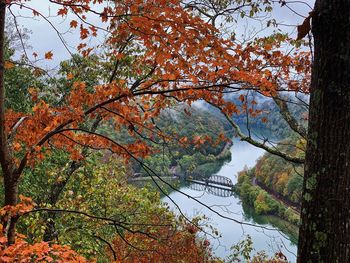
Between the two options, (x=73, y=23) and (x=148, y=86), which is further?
(x=73, y=23)

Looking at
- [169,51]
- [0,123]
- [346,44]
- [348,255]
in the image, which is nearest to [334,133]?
[346,44]

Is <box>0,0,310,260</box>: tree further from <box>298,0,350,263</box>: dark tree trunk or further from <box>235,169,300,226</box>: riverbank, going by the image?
<box>235,169,300,226</box>: riverbank

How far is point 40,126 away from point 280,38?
3545mm

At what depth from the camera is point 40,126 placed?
4.40 meters

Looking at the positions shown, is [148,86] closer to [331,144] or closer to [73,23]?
[73,23]

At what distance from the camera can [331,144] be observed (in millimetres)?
1982

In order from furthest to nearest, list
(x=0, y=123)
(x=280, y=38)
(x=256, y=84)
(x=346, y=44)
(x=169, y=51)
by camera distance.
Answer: (x=280, y=38) → (x=169, y=51) → (x=256, y=84) → (x=0, y=123) → (x=346, y=44)

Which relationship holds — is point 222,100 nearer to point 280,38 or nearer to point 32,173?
point 280,38

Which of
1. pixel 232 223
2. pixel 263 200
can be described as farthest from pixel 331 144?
pixel 263 200

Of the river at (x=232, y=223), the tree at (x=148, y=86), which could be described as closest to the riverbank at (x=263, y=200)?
the river at (x=232, y=223)

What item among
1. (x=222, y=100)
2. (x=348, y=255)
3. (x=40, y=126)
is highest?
(x=222, y=100)

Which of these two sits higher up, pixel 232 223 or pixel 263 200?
pixel 263 200

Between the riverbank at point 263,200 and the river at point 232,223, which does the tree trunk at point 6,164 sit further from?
the riverbank at point 263,200

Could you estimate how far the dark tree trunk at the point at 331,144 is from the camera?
76.7 inches
